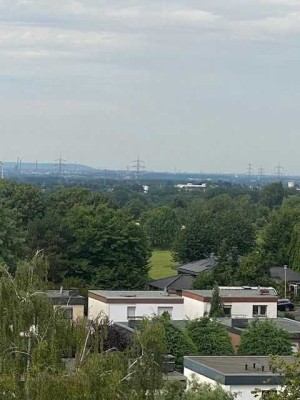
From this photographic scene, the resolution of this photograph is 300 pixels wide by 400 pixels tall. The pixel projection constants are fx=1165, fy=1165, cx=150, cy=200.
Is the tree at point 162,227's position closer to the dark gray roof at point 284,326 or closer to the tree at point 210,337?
the dark gray roof at point 284,326

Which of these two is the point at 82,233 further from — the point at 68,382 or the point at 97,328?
the point at 68,382

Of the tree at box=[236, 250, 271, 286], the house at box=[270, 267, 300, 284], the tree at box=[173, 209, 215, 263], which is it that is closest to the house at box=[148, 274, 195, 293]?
A: the tree at box=[236, 250, 271, 286]

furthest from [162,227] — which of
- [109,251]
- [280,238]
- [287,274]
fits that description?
[109,251]

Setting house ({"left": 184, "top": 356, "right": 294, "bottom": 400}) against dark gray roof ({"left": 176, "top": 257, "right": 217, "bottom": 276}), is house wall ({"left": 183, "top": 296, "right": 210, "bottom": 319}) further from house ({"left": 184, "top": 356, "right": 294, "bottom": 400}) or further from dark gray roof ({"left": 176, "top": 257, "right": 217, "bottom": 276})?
dark gray roof ({"left": 176, "top": 257, "right": 217, "bottom": 276})

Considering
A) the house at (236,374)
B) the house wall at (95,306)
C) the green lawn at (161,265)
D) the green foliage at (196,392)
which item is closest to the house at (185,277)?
the green lawn at (161,265)

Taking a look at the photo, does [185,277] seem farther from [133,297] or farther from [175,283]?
[133,297]
